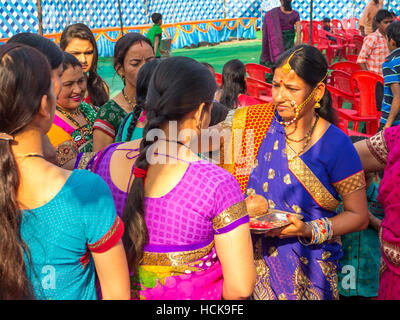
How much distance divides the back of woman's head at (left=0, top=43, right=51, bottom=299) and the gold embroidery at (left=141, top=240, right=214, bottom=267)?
1.34ft

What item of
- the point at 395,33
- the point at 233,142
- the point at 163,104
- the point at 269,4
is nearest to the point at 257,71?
the point at 395,33

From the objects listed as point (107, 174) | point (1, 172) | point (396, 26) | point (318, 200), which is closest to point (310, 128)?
point (318, 200)

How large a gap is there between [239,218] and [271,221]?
22.3 inches

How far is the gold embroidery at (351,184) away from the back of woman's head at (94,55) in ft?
6.65

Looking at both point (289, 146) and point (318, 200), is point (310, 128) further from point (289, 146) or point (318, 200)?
point (318, 200)

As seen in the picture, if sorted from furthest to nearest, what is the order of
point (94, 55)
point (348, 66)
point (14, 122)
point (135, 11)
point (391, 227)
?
point (135, 11) < point (348, 66) < point (94, 55) < point (391, 227) < point (14, 122)

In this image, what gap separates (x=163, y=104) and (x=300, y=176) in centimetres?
92

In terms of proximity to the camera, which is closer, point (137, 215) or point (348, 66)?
point (137, 215)

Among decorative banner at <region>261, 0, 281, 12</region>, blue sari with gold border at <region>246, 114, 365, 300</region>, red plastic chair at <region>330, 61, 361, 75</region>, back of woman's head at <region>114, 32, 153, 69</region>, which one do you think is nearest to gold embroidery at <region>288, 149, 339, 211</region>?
blue sari with gold border at <region>246, 114, 365, 300</region>

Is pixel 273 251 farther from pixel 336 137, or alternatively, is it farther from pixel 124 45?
pixel 124 45

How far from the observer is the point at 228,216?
1386 mm

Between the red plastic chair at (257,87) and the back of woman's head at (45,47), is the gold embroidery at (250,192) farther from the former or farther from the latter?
the red plastic chair at (257,87)

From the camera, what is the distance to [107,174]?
154 cm

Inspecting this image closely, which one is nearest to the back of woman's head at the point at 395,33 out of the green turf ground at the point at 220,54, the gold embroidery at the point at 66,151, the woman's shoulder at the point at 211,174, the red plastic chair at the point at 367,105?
the red plastic chair at the point at 367,105
